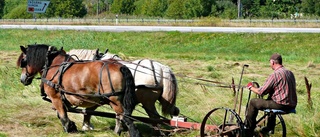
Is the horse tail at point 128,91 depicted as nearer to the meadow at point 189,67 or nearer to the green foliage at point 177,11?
the meadow at point 189,67

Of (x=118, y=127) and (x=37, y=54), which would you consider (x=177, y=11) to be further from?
(x=118, y=127)

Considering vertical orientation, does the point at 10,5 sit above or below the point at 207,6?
above

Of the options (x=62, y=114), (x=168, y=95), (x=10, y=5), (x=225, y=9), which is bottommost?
(x=62, y=114)

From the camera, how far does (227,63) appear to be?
66.1ft

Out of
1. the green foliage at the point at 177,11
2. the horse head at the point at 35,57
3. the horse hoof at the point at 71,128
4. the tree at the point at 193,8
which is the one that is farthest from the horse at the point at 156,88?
the green foliage at the point at 177,11

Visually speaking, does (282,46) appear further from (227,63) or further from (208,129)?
(208,129)

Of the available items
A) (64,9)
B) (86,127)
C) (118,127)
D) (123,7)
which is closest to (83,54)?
(86,127)

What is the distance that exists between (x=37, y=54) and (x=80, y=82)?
4.58ft

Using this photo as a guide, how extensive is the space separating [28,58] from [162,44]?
21.0 meters

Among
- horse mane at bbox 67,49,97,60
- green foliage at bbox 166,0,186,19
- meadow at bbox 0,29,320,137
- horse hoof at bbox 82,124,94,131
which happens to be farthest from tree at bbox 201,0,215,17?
horse hoof at bbox 82,124,94,131

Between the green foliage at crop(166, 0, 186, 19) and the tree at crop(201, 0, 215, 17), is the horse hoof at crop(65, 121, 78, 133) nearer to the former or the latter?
the green foliage at crop(166, 0, 186, 19)

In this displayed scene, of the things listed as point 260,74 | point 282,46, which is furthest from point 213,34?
point 260,74

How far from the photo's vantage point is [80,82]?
28.7ft

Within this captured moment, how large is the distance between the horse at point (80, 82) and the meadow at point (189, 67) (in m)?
0.66
